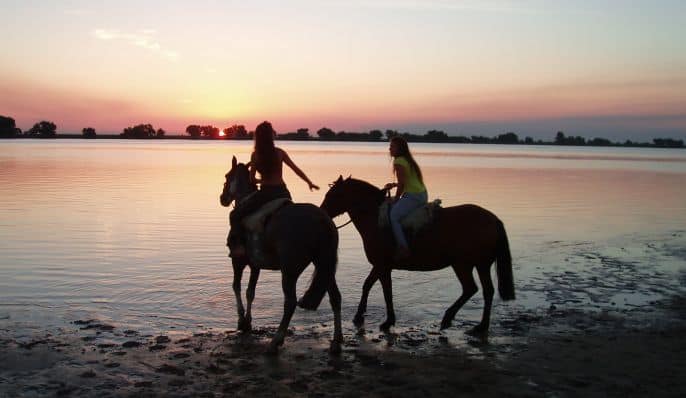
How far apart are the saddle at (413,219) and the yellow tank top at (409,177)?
262 millimetres

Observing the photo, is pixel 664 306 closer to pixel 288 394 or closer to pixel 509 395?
pixel 509 395

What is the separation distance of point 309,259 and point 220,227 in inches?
417

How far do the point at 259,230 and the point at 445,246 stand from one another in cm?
255

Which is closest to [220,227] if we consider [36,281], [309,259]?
[36,281]

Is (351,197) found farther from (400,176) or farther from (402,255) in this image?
(402,255)

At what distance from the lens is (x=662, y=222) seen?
65.4 feet

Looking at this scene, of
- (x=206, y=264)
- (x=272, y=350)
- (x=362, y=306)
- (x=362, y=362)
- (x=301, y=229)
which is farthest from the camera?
(x=206, y=264)

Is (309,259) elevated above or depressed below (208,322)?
above

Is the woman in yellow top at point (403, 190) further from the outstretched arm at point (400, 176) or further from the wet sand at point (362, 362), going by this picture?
the wet sand at point (362, 362)

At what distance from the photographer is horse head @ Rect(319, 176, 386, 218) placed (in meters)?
8.49

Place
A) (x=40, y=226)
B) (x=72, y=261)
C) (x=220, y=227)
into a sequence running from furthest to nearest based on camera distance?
(x=220, y=227) → (x=40, y=226) → (x=72, y=261)

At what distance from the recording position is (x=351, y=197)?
8523mm

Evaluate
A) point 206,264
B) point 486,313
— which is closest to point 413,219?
point 486,313

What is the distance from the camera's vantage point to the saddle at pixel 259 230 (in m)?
7.12
